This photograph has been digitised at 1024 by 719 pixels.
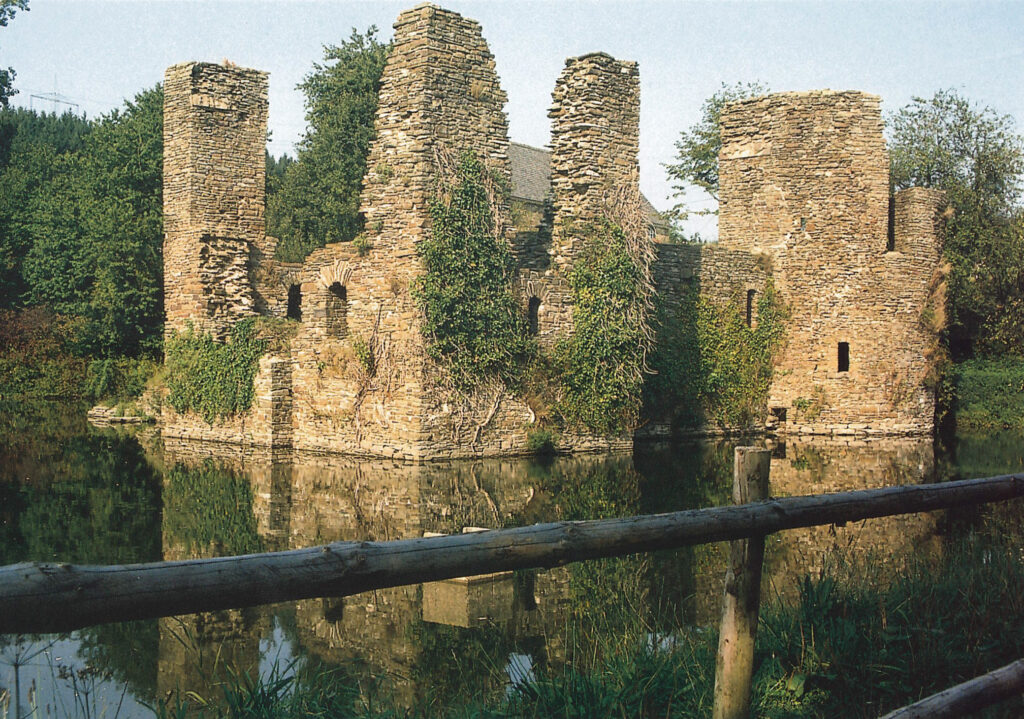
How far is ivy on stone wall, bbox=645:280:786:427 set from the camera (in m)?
22.1

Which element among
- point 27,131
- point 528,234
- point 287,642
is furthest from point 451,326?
point 27,131

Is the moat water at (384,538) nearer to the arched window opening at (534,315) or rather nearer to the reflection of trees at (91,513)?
the reflection of trees at (91,513)

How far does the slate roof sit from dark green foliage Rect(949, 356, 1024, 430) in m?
16.8

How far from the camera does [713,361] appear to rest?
2297 centimetres

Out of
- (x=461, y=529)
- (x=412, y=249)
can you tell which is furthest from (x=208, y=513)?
(x=412, y=249)

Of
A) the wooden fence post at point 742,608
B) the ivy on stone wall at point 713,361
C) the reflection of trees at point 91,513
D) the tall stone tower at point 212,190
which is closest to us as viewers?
the wooden fence post at point 742,608

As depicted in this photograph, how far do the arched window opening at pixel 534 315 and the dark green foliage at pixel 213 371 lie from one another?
554 cm

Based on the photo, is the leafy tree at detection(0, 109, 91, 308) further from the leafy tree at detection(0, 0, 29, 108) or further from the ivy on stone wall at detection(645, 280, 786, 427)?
the ivy on stone wall at detection(645, 280, 786, 427)

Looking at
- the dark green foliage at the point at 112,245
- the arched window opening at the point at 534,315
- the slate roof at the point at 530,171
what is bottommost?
the arched window opening at the point at 534,315

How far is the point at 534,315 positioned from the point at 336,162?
1648 cm

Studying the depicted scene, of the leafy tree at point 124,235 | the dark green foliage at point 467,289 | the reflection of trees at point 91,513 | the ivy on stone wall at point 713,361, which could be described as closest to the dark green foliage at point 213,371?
the reflection of trees at point 91,513

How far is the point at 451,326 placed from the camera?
55.7 ft

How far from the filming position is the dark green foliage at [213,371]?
19969 millimetres

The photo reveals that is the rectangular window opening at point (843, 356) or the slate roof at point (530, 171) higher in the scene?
the slate roof at point (530, 171)
